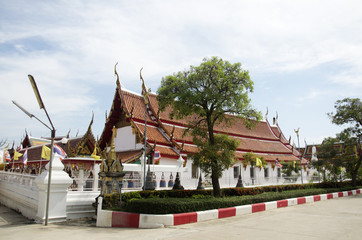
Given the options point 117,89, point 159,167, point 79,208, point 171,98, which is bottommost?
point 79,208

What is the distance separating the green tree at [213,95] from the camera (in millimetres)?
10992

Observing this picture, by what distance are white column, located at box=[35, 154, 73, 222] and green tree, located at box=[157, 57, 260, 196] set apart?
4.50 meters

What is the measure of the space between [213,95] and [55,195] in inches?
245

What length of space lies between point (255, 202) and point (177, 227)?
4478 millimetres

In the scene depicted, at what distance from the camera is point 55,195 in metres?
9.00

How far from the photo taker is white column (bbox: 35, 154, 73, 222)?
29.2 ft

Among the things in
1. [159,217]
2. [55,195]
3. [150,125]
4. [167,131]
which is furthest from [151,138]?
[159,217]

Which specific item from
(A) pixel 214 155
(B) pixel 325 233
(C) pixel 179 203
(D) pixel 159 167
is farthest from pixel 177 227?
(D) pixel 159 167

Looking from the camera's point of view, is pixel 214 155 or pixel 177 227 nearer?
pixel 177 227

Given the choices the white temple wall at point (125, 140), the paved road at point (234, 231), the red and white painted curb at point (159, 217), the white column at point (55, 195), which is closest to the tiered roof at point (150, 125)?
the white temple wall at point (125, 140)

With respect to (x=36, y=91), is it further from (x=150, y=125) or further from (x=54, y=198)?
(x=150, y=125)

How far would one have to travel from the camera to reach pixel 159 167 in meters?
15.7

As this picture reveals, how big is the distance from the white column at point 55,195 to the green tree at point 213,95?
4.50 meters

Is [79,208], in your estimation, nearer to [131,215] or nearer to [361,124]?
[131,215]
